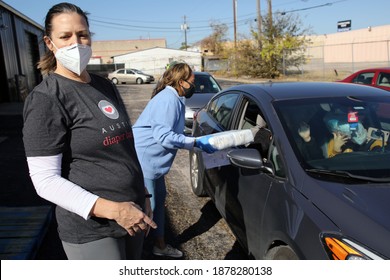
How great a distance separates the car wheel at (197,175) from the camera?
14.4ft

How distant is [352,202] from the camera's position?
1.85 meters

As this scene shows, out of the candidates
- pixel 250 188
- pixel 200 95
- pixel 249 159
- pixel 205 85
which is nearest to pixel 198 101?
pixel 200 95

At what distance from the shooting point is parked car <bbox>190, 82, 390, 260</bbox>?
1747mm

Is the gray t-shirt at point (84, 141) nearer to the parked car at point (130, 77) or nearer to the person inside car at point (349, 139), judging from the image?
the person inside car at point (349, 139)

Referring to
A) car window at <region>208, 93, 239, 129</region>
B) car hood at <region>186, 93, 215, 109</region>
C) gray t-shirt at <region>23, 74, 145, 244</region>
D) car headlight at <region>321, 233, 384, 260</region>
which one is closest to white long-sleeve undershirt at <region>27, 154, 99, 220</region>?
gray t-shirt at <region>23, 74, 145, 244</region>

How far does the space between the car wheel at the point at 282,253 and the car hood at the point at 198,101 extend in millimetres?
6820

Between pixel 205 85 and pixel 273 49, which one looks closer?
pixel 205 85

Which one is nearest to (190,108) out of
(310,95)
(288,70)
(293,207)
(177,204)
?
(177,204)

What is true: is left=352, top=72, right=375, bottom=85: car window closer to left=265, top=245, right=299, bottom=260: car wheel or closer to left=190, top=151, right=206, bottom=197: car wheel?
left=190, top=151, right=206, bottom=197: car wheel

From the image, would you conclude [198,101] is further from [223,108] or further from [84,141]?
[84,141]

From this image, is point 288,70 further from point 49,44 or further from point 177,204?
point 49,44

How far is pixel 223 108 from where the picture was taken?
405 centimetres

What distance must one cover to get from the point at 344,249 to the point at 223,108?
2.58m

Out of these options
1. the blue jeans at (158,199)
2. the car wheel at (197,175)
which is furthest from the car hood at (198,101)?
the blue jeans at (158,199)
